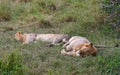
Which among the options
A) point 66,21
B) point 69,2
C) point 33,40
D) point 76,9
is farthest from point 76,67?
point 69,2

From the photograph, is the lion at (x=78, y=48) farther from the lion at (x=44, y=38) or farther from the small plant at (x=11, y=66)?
the small plant at (x=11, y=66)

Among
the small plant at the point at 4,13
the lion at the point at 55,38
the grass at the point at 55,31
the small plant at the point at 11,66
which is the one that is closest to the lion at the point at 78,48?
the grass at the point at 55,31

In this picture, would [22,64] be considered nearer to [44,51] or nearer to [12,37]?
[44,51]

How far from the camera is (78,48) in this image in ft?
24.0

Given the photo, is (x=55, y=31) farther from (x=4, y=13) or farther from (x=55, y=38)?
(x=4, y=13)

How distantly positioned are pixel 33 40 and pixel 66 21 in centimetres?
192

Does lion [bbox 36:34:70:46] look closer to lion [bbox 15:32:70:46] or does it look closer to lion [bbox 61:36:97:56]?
lion [bbox 15:32:70:46]

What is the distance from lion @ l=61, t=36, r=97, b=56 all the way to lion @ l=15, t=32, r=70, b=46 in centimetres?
52

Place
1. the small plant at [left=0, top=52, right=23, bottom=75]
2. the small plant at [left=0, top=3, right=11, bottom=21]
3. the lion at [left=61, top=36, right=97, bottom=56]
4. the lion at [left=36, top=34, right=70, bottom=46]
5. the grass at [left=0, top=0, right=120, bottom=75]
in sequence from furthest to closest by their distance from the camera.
Result: the small plant at [left=0, top=3, right=11, bottom=21] < the lion at [left=36, top=34, right=70, bottom=46] < the lion at [left=61, top=36, right=97, bottom=56] < the grass at [left=0, top=0, right=120, bottom=75] < the small plant at [left=0, top=52, right=23, bottom=75]

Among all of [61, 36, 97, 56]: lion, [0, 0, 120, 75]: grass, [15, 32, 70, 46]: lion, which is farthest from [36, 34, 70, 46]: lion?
[61, 36, 97, 56]: lion

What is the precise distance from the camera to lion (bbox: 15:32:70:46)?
27.5 feet

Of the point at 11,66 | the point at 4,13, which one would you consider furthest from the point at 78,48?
the point at 4,13

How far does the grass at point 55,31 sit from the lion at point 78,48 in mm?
153

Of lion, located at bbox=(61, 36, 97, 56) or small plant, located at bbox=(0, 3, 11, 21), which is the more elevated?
small plant, located at bbox=(0, 3, 11, 21)
